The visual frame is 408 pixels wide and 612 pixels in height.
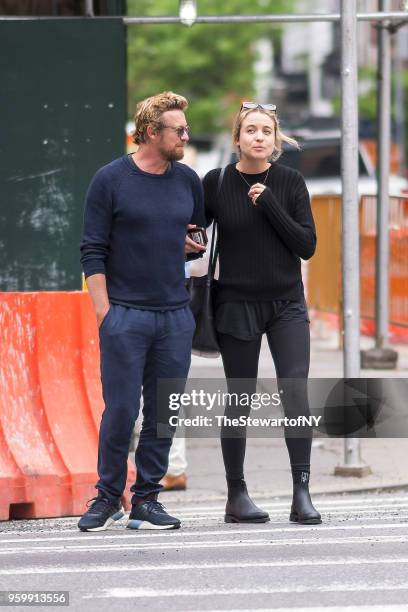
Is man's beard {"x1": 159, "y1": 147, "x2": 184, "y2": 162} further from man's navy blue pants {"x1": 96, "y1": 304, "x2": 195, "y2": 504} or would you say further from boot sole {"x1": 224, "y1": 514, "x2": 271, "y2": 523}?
boot sole {"x1": 224, "y1": 514, "x2": 271, "y2": 523}

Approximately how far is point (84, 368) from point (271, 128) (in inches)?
77.0

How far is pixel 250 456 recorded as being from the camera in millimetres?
10750

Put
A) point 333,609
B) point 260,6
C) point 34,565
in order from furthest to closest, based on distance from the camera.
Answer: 1. point 260,6
2. point 34,565
3. point 333,609

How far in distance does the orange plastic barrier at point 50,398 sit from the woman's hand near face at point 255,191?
5.48 feet

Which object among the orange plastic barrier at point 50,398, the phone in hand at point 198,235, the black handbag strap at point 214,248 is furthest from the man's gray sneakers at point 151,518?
the phone in hand at point 198,235

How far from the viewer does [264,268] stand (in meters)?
7.19

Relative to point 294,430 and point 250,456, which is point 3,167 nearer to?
point 250,456

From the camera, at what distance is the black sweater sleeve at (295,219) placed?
706 centimetres

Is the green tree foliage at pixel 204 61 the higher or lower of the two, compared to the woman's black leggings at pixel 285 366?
higher

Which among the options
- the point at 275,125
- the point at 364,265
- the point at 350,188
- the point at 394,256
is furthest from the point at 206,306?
the point at 364,265

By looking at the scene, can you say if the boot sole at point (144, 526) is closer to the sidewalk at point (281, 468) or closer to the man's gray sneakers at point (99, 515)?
the man's gray sneakers at point (99, 515)

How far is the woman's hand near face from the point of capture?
705cm

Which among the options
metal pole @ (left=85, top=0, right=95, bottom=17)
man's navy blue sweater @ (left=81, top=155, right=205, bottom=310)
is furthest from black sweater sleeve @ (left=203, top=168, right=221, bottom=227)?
metal pole @ (left=85, top=0, right=95, bottom=17)

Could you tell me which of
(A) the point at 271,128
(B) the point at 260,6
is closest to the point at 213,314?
(A) the point at 271,128
